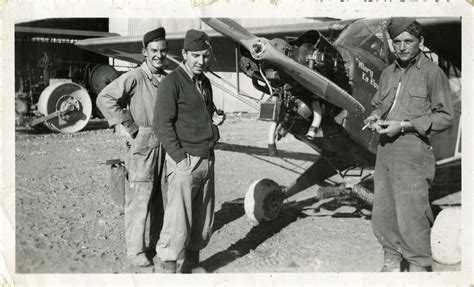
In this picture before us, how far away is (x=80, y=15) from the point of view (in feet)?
10.2

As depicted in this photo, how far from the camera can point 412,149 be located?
105 inches

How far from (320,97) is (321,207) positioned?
1.57 metres

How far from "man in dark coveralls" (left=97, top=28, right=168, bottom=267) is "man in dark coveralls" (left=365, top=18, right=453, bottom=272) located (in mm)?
1391

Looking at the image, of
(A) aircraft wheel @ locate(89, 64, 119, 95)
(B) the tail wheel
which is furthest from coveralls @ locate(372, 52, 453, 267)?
(B) the tail wheel

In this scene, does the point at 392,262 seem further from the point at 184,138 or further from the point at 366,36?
the point at 366,36

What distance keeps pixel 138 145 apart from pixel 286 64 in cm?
110

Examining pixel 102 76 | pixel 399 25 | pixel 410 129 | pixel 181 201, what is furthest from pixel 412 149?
pixel 102 76

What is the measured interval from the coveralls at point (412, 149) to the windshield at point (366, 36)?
835 millimetres

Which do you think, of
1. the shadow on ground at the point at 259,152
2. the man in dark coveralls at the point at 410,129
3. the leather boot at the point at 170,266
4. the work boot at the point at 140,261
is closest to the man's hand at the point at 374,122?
the man in dark coveralls at the point at 410,129

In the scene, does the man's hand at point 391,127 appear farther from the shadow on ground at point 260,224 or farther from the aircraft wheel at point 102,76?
the aircraft wheel at point 102,76

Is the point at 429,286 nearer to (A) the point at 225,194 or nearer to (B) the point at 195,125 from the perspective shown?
(B) the point at 195,125

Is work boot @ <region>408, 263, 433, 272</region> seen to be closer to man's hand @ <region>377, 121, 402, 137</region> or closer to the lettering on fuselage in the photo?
man's hand @ <region>377, 121, 402, 137</region>

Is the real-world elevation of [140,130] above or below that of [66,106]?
above

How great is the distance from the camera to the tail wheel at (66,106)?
734 cm
